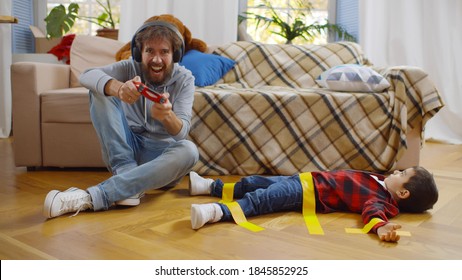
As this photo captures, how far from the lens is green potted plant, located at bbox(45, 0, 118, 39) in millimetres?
3193

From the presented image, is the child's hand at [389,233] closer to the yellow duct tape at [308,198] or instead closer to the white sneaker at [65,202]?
the yellow duct tape at [308,198]

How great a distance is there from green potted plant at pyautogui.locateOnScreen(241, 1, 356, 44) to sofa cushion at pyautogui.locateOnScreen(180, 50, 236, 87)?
3.06 feet

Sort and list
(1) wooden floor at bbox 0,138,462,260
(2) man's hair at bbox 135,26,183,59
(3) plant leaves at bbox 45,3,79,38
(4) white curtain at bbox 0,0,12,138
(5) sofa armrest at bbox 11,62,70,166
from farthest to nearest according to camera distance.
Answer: (3) plant leaves at bbox 45,3,79,38 → (4) white curtain at bbox 0,0,12,138 → (5) sofa armrest at bbox 11,62,70,166 → (2) man's hair at bbox 135,26,183,59 → (1) wooden floor at bbox 0,138,462,260

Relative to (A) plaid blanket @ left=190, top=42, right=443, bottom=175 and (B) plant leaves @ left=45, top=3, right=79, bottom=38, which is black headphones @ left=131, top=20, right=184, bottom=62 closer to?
(A) plaid blanket @ left=190, top=42, right=443, bottom=175

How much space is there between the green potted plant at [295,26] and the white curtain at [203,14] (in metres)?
0.21

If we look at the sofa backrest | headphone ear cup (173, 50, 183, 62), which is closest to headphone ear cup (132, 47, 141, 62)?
headphone ear cup (173, 50, 183, 62)

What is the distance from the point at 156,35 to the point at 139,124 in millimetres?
336

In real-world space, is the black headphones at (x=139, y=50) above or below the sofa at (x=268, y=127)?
above

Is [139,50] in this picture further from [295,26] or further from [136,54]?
[295,26]

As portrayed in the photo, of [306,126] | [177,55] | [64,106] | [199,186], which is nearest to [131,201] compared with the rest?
[199,186]

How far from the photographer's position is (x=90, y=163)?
2.07 m

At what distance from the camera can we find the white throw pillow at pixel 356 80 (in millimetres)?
2111

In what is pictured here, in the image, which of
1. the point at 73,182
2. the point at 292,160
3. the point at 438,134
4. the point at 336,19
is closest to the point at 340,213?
the point at 292,160

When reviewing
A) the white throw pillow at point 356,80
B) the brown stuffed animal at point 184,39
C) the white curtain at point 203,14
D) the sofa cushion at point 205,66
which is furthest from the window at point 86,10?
the white throw pillow at point 356,80
